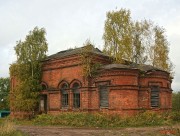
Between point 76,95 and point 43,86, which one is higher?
point 43,86

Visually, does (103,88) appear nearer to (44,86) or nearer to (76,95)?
(76,95)

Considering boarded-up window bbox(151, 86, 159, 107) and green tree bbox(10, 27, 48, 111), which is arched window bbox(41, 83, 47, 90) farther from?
boarded-up window bbox(151, 86, 159, 107)

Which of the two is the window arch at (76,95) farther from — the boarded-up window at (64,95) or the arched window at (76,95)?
the boarded-up window at (64,95)

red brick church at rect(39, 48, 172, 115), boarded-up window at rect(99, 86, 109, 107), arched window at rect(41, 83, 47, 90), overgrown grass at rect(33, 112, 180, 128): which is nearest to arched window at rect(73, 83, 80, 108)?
red brick church at rect(39, 48, 172, 115)

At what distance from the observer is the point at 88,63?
82.4 ft

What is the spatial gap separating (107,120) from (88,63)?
17.0ft

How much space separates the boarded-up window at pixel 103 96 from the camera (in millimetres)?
24703

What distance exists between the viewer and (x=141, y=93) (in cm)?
2589

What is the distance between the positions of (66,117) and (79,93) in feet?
8.83

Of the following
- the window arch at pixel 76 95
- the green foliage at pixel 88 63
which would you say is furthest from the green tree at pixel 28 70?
the green foliage at pixel 88 63

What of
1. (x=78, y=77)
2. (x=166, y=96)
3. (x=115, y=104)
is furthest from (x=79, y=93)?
(x=166, y=96)

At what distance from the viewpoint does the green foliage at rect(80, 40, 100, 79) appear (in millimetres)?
25156

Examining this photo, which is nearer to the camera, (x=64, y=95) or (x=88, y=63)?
(x=88, y=63)

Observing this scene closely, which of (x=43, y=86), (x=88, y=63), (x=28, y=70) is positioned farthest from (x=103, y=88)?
(x=28, y=70)
